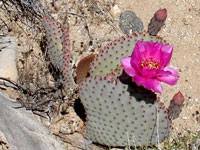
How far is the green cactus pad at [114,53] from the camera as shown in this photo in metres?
2.72

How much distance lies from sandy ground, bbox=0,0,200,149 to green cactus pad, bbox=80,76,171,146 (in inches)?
21.7

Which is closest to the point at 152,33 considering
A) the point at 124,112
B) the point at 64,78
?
the point at 124,112

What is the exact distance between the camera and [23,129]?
293 centimetres

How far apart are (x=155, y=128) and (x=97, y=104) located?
1.34ft

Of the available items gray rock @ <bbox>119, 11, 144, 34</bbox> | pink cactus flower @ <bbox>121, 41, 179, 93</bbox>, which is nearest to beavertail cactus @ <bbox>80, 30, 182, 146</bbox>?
pink cactus flower @ <bbox>121, 41, 179, 93</bbox>

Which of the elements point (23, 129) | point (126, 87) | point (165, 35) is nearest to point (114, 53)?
point (126, 87)

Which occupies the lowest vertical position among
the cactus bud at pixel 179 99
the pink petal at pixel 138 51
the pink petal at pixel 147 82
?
the cactus bud at pixel 179 99

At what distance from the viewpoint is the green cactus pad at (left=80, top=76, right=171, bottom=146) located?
2551 mm

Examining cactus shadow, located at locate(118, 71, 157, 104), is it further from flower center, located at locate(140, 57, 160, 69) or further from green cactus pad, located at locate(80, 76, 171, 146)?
flower center, located at locate(140, 57, 160, 69)

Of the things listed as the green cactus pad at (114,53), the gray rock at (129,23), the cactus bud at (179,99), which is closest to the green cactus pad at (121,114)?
the cactus bud at (179,99)

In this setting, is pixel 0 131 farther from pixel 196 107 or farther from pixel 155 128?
pixel 196 107

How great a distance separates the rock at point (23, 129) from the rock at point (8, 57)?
0.18m

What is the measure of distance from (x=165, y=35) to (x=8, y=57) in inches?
54.1

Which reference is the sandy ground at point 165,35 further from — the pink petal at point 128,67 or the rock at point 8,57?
the pink petal at point 128,67
